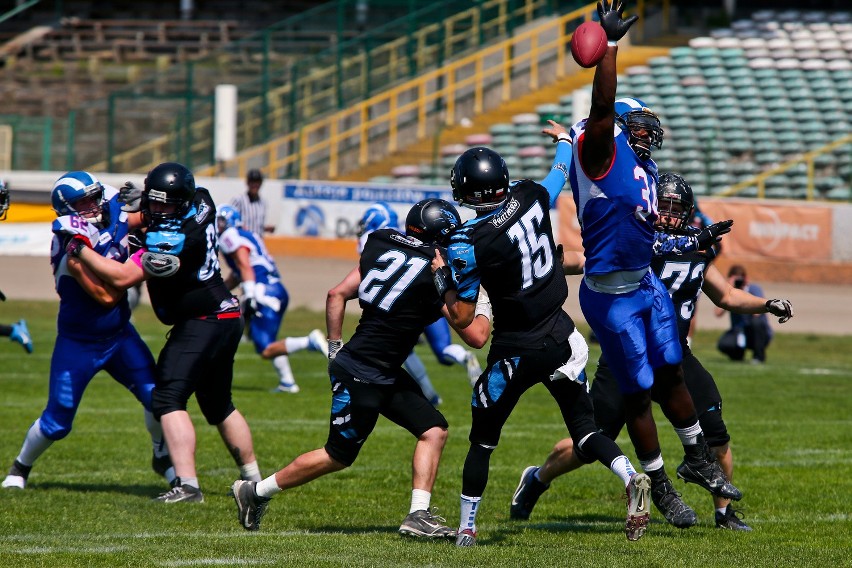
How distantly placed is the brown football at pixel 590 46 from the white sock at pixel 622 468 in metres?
1.76

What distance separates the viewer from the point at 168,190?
7.05 meters

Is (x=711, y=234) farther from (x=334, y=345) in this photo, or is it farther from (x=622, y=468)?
(x=334, y=345)

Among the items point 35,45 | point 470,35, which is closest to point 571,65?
point 470,35

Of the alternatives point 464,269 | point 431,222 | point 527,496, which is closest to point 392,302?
point 431,222

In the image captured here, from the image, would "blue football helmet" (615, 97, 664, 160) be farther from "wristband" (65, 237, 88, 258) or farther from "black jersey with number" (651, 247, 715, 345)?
"wristband" (65, 237, 88, 258)

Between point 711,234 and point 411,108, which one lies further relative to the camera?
point 411,108

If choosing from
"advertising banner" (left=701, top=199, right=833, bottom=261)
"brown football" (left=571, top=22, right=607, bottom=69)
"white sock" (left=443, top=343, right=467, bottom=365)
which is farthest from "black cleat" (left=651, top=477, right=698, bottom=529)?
"advertising banner" (left=701, top=199, right=833, bottom=261)

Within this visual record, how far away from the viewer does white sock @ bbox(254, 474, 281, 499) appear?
6445 millimetres

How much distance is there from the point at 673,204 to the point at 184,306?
2687mm

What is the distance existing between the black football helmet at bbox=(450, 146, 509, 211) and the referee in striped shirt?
11123mm

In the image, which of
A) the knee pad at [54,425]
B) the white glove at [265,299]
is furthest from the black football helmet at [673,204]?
the white glove at [265,299]

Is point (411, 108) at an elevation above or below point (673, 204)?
below

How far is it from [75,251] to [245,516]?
5.71 feet

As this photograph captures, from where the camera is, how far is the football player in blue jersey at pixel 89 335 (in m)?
7.33
